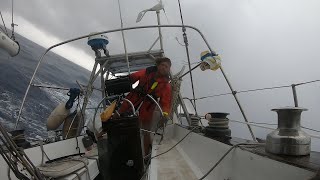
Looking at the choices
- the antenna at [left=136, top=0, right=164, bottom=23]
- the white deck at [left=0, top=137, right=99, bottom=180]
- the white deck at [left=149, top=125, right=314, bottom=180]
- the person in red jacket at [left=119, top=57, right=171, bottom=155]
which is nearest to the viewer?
the white deck at [left=149, top=125, right=314, bottom=180]

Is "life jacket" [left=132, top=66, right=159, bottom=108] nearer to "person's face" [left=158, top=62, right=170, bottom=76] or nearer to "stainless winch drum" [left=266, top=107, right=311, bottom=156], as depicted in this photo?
"person's face" [left=158, top=62, right=170, bottom=76]

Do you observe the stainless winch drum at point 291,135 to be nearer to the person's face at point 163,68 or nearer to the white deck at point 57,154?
the white deck at point 57,154

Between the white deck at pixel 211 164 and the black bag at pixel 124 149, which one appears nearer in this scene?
the white deck at pixel 211 164

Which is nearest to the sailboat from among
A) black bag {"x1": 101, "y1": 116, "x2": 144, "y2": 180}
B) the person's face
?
black bag {"x1": 101, "y1": 116, "x2": 144, "y2": 180}

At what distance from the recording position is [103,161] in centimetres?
280

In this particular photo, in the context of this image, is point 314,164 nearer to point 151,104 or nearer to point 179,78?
point 151,104

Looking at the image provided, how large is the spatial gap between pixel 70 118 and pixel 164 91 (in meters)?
2.15

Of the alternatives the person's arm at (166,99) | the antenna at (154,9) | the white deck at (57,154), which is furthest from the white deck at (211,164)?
the antenna at (154,9)

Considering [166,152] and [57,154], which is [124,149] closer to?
[166,152]

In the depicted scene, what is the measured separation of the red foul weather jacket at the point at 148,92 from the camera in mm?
3775

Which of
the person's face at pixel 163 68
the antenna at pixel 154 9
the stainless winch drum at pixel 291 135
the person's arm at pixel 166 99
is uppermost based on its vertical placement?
the antenna at pixel 154 9

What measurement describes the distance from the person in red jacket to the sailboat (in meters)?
0.15

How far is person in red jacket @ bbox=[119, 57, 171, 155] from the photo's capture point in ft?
12.4

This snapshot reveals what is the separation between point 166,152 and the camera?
2879 mm
